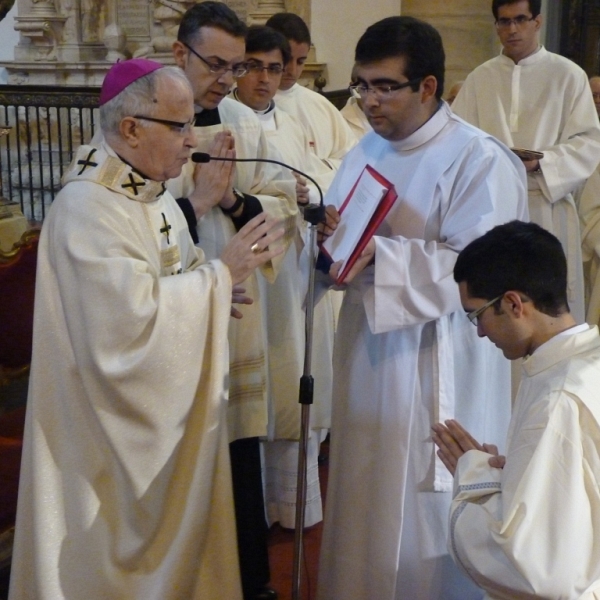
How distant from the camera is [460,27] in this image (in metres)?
8.18

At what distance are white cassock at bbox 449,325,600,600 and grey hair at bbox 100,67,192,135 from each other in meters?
1.12

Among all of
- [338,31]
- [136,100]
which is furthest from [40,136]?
[136,100]

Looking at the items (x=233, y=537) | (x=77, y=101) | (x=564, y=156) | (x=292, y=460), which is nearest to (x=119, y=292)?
(x=233, y=537)

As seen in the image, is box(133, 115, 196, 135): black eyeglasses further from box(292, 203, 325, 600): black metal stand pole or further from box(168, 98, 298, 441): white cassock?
box(168, 98, 298, 441): white cassock

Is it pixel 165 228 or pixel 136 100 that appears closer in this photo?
pixel 136 100

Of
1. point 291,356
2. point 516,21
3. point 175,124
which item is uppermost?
point 516,21

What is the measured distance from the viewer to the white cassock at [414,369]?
8.75ft

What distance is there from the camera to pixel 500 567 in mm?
1941

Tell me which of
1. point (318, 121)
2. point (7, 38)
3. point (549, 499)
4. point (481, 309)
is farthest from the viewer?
point (7, 38)

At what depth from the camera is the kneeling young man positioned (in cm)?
182

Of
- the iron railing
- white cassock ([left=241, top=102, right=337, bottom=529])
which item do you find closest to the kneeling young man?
white cassock ([left=241, top=102, right=337, bottom=529])

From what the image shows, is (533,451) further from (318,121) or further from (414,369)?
(318,121)

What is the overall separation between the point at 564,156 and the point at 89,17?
6017 millimetres

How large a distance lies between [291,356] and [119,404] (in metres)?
1.24
